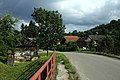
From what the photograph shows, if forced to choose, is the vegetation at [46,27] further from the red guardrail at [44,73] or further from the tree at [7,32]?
the red guardrail at [44,73]

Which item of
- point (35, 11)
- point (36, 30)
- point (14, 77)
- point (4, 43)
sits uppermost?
point (35, 11)

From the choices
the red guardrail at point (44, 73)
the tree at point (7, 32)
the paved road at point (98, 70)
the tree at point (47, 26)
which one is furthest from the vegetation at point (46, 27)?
the red guardrail at point (44, 73)

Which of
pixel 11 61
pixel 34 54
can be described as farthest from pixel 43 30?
pixel 11 61

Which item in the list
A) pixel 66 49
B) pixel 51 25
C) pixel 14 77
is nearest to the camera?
pixel 14 77

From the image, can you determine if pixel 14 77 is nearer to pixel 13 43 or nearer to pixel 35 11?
pixel 13 43

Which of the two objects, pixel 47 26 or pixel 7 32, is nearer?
pixel 7 32

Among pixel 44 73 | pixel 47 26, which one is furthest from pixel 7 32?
pixel 44 73

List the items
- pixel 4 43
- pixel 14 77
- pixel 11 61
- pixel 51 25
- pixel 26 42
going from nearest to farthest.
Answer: pixel 14 77
pixel 11 61
pixel 4 43
pixel 26 42
pixel 51 25

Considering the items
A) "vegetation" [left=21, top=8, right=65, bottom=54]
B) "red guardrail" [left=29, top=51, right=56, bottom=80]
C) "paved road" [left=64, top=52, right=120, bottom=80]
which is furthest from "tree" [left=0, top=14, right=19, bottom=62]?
"red guardrail" [left=29, top=51, right=56, bottom=80]

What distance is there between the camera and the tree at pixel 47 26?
7619 cm

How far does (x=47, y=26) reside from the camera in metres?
76.1

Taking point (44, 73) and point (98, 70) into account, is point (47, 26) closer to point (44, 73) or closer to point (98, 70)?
point (98, 70)

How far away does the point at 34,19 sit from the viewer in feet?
254

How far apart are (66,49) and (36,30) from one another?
12.2 meters
